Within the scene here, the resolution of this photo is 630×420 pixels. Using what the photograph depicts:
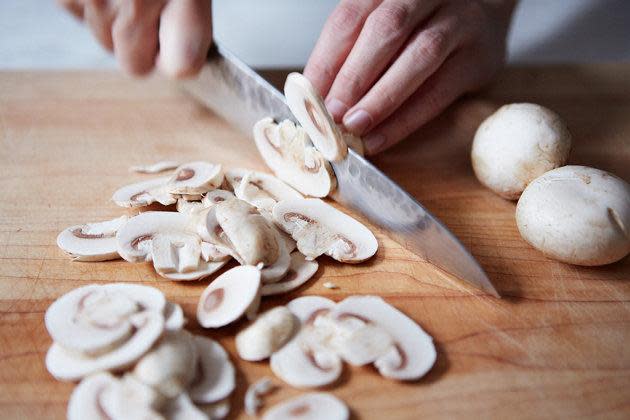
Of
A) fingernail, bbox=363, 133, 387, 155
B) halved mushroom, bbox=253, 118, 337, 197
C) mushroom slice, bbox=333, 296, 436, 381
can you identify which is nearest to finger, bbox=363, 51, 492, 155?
fingernail, bbox=363, 133, 387, 155

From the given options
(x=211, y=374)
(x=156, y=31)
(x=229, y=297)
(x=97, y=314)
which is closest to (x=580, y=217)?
(x=229, y=297)

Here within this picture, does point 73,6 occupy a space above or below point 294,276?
above

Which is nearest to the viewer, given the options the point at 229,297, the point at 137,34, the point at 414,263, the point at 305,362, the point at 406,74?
the point at 305,362

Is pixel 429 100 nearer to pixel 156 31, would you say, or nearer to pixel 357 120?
pixel 357 120

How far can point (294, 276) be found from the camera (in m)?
1.98

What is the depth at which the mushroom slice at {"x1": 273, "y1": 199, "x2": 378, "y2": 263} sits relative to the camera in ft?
6.72

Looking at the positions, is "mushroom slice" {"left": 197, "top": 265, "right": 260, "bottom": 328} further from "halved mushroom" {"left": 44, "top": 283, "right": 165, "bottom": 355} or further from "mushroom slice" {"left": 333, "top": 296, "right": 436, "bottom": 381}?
"mushroom slice" {"left": 333, "top": 296, "right": 436, "bottom": 381}

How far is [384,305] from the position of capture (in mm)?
1842

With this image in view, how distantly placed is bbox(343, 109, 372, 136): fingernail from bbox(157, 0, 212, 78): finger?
628 mm

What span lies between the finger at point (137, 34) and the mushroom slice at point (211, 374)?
1.31 m

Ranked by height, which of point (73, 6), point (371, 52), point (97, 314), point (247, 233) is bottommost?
point (97, 314)

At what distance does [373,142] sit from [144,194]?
85 centimetres

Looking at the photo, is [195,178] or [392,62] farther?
[392,62]

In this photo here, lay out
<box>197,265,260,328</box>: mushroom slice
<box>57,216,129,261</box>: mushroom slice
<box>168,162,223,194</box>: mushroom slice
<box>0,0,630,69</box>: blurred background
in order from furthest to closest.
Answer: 1. <box>0,0,630,69</box>: blurred background
2. <box>168,162,223,194</box>: mushroom slice
3. <box>57,216,129,261</box>: mushroom slice
4. <box>197,265,260,328</box>: mushroom slice
